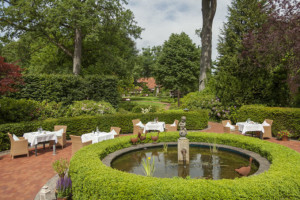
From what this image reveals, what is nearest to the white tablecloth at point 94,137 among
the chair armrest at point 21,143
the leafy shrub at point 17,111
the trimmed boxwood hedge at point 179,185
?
the chair armrest at point 21,143

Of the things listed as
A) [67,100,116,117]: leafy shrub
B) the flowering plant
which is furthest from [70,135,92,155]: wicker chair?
the flowering plant

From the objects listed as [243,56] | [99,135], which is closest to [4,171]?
[99,135]

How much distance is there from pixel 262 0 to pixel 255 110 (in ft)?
58.4

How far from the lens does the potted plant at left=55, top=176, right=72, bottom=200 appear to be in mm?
5028

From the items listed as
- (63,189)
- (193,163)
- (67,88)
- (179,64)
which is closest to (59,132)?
(63,189)

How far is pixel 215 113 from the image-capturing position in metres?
19.0

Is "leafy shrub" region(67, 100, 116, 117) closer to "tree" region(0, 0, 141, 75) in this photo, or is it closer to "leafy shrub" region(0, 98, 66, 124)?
"leafy shrub" region(0, 98, 66, 124)

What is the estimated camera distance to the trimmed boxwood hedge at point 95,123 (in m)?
10.3

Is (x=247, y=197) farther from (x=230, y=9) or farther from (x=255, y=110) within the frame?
(x=230, y=9)

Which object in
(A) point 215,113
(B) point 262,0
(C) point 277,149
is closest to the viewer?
(C) point 277,149

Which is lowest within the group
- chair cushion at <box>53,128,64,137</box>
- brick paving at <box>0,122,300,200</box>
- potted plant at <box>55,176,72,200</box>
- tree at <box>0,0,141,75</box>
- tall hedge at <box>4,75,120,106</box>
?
brick paving at <box>0,122,300,200</box>

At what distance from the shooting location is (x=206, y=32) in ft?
69.6

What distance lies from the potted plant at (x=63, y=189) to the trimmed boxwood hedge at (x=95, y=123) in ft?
21.9

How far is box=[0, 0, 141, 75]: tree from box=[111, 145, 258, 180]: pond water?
1301cm
